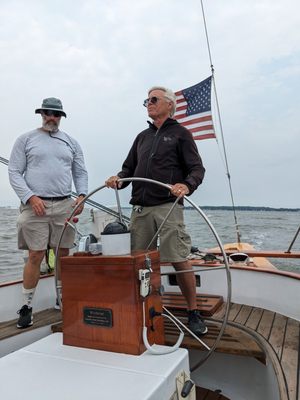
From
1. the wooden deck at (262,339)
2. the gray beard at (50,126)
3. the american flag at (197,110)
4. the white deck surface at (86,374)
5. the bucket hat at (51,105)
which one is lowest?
the wooden deck at (262,339)

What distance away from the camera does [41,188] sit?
2.35m

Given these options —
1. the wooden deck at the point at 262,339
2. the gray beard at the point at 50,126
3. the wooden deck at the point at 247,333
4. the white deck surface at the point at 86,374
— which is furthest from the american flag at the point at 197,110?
the white deck surface at the point at 86,374

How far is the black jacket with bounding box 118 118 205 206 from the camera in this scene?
2107 millimetres

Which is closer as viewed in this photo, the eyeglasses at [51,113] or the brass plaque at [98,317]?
the brass plaque at [98,317]

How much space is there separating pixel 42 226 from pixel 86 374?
1.25 metres

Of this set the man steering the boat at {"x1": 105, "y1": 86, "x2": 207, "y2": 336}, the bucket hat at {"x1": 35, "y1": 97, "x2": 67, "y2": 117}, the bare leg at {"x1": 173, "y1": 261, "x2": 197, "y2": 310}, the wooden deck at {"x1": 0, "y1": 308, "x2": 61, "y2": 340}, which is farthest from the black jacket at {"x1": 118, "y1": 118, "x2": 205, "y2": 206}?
the wooden deck at {"x1": 0, "y1": 308, "x2": 61, "y2": 340}

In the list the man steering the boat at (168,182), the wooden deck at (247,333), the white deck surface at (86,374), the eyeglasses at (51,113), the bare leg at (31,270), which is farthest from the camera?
the eyeglasses at (51,113)

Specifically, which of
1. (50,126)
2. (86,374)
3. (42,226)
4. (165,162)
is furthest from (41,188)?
(86,374)

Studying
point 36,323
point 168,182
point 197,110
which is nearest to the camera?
point 168,182

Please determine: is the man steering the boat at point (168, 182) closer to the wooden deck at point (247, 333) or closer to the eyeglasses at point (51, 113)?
the wooden deck at point (247, 333)

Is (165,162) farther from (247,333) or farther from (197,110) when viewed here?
(197,110)

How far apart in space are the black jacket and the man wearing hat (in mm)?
507

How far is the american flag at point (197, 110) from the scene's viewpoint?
6.04 m

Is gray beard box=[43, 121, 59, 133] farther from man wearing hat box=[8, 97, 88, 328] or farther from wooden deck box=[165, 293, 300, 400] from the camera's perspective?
wooden deck box=[165, 293, 300, 400]
